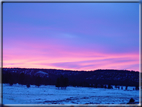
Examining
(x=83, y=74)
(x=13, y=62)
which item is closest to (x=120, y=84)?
(x=83, y=74)

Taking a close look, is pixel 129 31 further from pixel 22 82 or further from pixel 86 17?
pixel 22 82

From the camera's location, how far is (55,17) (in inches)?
358

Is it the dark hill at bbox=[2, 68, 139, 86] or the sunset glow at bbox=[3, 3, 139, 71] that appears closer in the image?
the sunset glow at bbox=[3, 3, 139, 71]

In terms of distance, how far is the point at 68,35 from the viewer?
980 cm

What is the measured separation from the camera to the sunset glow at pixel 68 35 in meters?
8.47

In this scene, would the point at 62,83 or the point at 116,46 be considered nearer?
the point at 116,46

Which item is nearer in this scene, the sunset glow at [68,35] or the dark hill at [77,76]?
the sunset glow at [68,35]

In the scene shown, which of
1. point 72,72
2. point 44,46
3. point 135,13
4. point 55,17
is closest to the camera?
point 135,13

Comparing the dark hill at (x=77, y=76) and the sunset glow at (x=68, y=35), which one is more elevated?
the sunset glow at (x=68, y=35)

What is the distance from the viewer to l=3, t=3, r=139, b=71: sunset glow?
847 centimetres

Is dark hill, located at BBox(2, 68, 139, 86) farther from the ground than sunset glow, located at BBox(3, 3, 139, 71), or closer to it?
closer to it

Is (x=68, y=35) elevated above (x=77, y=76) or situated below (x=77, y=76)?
above

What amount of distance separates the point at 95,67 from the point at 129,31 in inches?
123

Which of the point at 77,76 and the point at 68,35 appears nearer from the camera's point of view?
the point at 68,35
